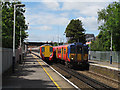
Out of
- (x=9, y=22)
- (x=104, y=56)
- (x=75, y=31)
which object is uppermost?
(x=75, y=31)

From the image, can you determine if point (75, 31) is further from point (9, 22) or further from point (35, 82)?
point (35, 82)

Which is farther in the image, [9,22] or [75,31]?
[75,31]

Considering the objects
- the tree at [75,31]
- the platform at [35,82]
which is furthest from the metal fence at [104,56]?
the tree at [75,31]

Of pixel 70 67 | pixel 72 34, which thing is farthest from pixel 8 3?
pixel 72 34

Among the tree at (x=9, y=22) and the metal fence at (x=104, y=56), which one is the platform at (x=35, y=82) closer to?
the tree at (x=9, y=22)

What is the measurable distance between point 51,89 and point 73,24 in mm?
73759

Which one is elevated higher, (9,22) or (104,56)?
(9,22)

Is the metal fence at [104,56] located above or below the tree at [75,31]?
below

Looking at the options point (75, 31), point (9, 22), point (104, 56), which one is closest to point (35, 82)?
point (9, 22)

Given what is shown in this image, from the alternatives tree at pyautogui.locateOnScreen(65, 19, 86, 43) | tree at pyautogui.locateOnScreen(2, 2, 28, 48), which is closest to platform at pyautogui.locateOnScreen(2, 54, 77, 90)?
tree at pyautogui.locateOnScreen(2, 2, 28, 48)

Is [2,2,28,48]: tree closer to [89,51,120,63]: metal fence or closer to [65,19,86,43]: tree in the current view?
[89,51,120,63]: metal fence

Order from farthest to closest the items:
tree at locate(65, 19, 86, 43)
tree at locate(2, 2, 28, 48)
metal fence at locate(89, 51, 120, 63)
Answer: tree at locate(65, 19, 86, 43) → metal fence at locate(89, 51, 120, 63) → tree at locate(2, 2, 28, 48)

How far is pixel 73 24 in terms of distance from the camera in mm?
84188

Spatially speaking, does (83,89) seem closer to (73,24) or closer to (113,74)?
(113,74)
